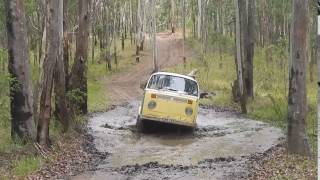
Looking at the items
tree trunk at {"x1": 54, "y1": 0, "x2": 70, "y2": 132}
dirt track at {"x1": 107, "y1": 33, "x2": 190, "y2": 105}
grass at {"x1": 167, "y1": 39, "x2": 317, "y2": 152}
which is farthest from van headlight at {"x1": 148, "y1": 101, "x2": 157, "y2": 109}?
dirt track at {"x1": 107, "y1": 33, "x2": 190, "y2": 105}

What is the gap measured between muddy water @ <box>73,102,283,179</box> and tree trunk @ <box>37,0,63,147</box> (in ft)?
5.41

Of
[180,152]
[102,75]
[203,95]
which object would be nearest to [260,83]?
[203,95]

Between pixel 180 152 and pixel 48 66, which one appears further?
pixel 180 152

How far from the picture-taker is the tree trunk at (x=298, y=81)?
11508 mm

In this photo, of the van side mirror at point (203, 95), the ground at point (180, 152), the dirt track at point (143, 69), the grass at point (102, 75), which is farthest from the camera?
the dirt track at point (143, 69)

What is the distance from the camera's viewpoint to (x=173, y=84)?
1667cm

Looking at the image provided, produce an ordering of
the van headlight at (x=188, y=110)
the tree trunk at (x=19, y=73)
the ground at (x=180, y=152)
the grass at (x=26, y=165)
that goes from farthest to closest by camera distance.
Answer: the van headlight at (x=188, y=110) → the tree trunk at (x=19, y=73) → the ground at (x=180, y=152) → the grass at (x=26, y=165)

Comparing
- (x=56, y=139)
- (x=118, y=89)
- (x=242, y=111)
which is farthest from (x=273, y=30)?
(x=56, y=139)

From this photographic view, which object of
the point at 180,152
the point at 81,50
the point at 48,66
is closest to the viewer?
the point at 48,66

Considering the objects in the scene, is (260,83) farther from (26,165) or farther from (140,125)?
(26,165)

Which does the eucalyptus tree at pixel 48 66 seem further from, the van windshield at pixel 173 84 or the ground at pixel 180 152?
the van windshield at pixel 173 84

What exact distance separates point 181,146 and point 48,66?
4328 millimetres

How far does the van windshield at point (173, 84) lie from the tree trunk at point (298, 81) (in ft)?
15.8

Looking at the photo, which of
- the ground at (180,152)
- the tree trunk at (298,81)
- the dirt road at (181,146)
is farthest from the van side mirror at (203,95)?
the tree trunk at (298,81)
